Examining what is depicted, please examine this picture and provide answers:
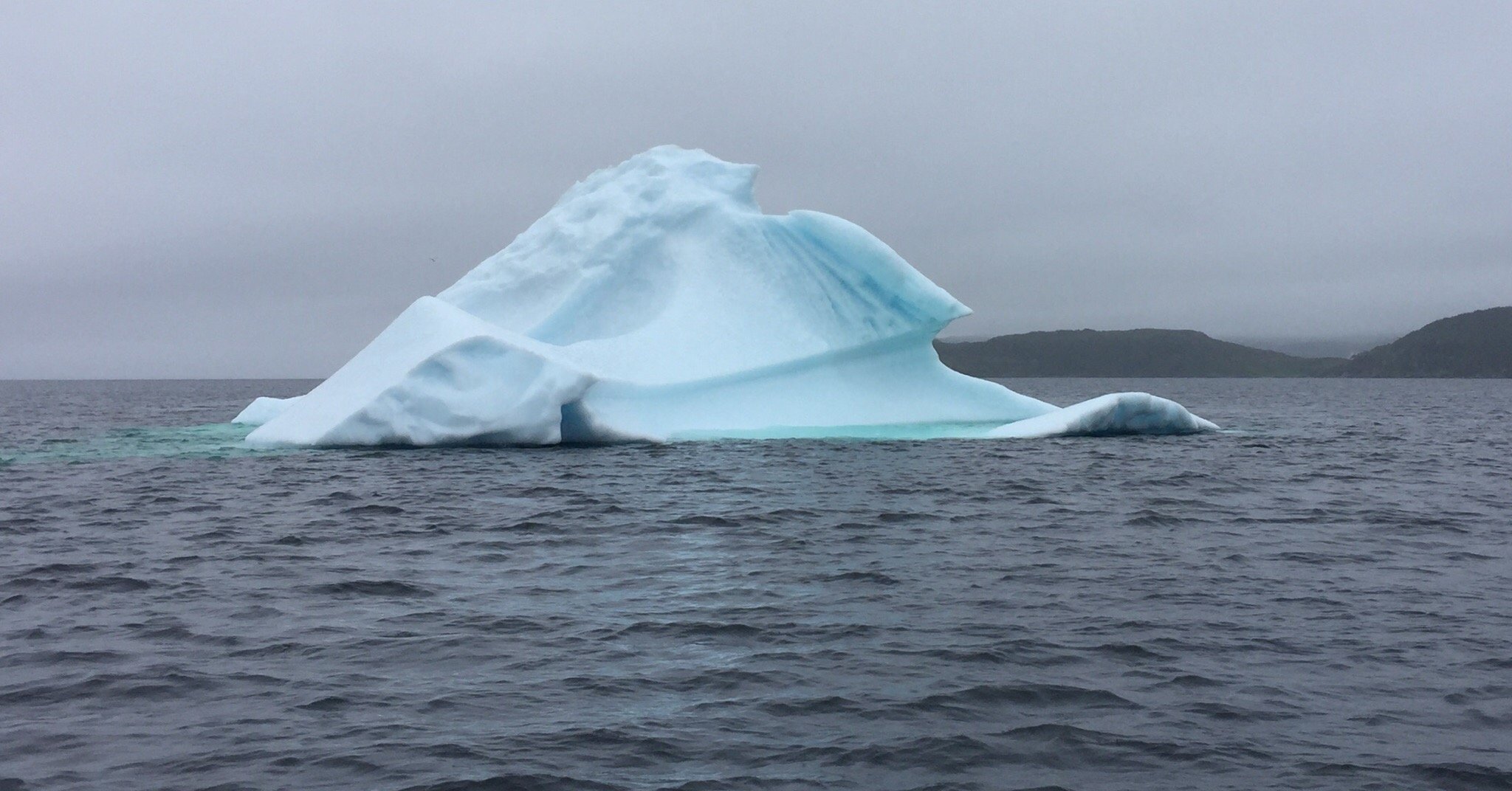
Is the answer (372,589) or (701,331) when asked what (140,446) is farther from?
(372,589)

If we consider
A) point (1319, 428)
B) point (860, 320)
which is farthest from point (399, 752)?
point (1319, 428)

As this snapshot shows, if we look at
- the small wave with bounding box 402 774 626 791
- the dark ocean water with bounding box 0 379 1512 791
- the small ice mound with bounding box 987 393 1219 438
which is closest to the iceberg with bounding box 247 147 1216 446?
the small ice mound with bounding box 987 393 1219 438

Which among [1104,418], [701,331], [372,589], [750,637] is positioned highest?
[701,331]

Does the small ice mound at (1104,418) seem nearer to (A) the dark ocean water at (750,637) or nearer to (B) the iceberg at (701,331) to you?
(B) the iceberg at (701,331)

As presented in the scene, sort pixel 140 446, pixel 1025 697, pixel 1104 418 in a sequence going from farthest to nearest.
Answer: pixel 1104 418 → pixel 140 446 → pixel 1025 697

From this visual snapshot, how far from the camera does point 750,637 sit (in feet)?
21.7

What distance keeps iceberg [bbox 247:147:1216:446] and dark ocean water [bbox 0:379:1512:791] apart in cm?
532

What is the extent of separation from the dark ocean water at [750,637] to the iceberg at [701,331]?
5.32 meters

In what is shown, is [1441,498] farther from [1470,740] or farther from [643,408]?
[643,408]

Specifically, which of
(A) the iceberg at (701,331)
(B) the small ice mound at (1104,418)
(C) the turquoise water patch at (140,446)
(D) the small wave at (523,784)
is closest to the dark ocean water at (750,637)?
(D) the small wave at (523,784)

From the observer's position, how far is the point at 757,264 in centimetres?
2286

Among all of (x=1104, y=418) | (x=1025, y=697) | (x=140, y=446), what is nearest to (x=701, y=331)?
(x=1104, y=418)

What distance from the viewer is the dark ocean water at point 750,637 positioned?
4762 millimetres

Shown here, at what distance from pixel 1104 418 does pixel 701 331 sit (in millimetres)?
7426
